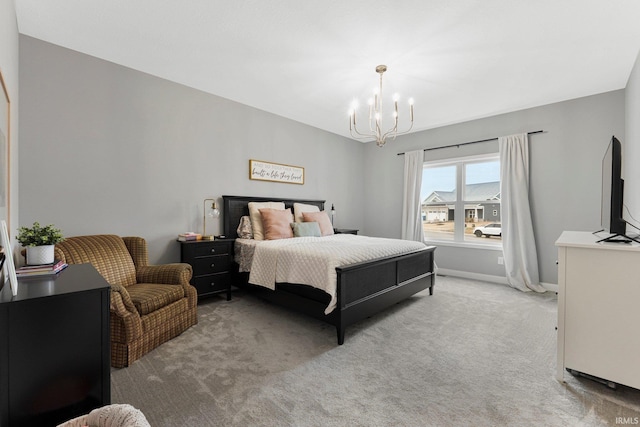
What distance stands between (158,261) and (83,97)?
1852 mm

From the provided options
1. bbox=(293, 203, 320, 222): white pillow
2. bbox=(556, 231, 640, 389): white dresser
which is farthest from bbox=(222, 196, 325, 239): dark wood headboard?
bbox=(556, 231, 640, 389): white dresser

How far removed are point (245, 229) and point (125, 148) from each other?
5.37ft

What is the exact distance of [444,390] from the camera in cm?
181

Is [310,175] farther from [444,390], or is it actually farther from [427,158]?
[444,390]

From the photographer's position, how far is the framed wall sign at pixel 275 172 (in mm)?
4262

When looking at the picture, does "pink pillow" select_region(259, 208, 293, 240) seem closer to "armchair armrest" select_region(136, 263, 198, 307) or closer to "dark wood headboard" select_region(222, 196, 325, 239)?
"dark wood headboard" select_region(222, 196, 325, 239)

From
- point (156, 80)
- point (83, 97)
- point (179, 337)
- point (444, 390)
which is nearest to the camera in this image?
point (444, 390)

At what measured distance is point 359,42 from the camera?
250 cm

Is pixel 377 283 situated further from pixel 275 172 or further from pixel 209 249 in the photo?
pixel 275 172

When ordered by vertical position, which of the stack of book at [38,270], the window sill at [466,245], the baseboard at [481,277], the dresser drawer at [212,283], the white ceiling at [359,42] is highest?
the white ceiling at [359,42]

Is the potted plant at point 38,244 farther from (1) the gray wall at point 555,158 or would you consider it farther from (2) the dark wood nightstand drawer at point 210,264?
(1) the gray wall at point 555,158

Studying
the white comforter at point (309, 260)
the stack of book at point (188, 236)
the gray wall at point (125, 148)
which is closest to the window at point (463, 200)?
the white comforter at point (309, 260)

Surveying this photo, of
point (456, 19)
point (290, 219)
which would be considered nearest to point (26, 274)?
point (290, 219)

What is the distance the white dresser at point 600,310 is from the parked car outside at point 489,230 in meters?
2.89
